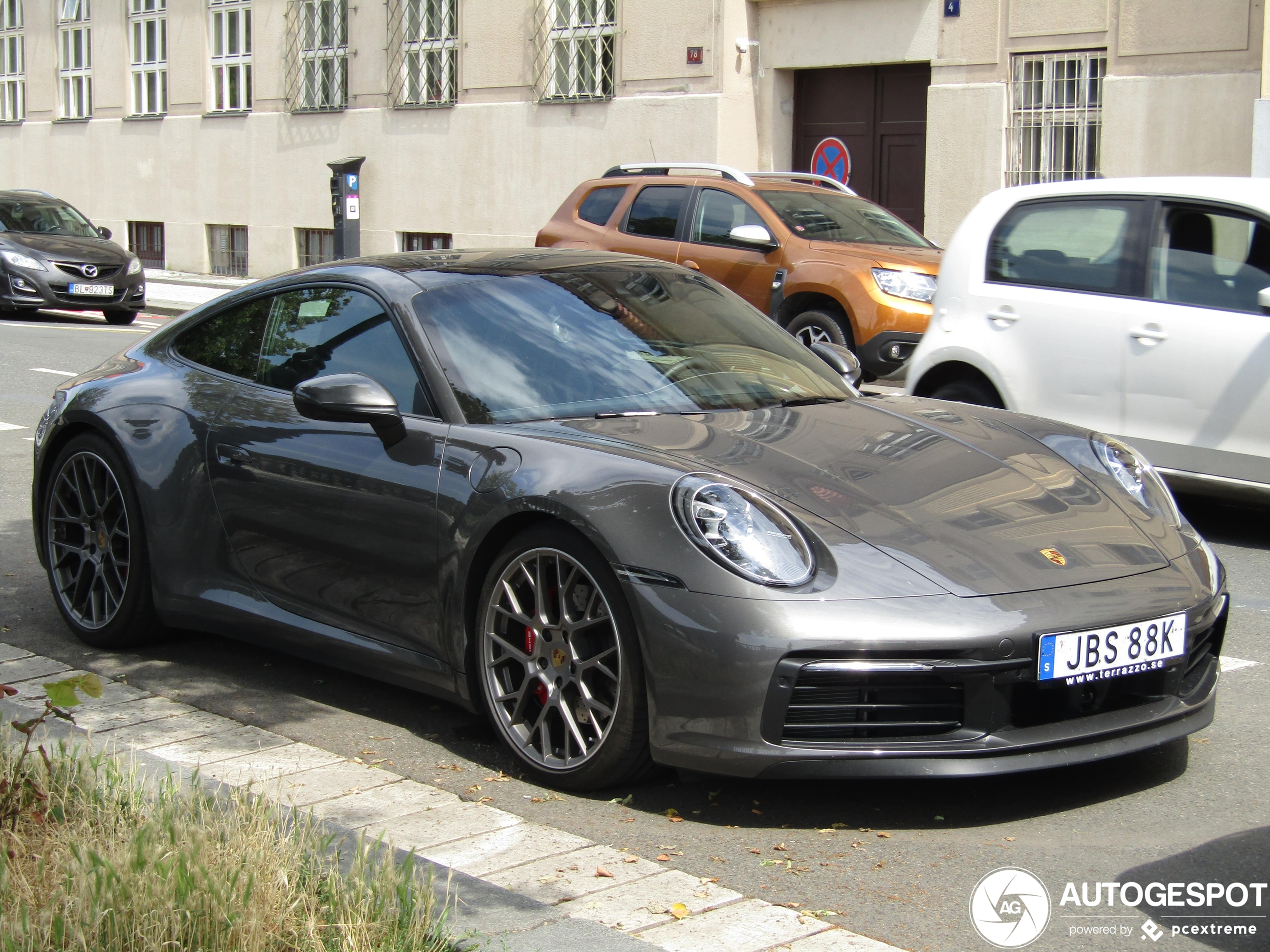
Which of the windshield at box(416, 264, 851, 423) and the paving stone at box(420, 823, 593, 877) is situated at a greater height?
the windshield at box(416, 264, 851, 423)

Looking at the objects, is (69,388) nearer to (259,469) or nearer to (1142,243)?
(259,469)

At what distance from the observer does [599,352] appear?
495 centimetres

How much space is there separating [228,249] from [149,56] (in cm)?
435

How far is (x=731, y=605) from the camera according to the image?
12.7ft

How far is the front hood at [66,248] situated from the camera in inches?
805

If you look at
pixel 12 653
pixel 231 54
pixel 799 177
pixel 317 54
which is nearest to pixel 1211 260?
pixel 12 653

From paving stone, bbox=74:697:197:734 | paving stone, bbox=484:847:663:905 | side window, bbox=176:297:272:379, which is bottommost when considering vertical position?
paving stone, bbox=74:697:197:734

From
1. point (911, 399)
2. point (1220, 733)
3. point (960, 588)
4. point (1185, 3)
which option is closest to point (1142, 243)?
point (911, 399)

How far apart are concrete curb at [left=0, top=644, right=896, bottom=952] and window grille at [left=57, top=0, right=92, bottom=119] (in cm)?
2926

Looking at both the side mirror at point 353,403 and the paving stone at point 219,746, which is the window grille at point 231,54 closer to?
the side mirror at point 353,403

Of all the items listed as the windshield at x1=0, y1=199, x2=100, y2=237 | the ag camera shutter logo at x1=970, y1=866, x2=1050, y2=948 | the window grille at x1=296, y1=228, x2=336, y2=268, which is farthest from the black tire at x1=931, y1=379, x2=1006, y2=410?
the window grille at x1=296, y1=228, x2=336, y2=268

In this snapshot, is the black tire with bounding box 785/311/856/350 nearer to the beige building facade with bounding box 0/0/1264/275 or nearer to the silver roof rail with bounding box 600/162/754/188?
the silver roof rail with bounding box 600/162/754/188

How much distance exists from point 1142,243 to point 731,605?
444cm

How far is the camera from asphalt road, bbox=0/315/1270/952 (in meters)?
3.52
